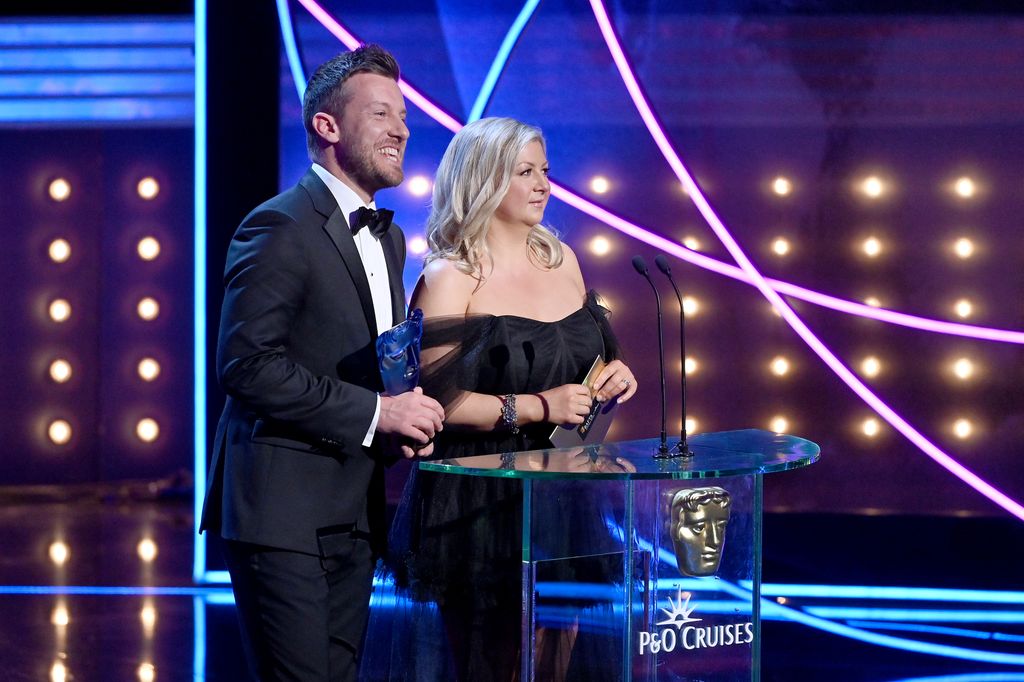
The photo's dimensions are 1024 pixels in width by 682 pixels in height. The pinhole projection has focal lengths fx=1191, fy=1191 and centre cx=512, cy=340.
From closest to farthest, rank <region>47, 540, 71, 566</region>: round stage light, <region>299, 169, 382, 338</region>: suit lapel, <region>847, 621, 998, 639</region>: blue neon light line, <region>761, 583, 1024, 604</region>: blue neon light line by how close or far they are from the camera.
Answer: <region>299, 169, 382, 338</region>: suit lapel
<region>847, 621, 998, 639</region>: blue neon light line
<region>761, 583, 1024, 604</region>: blue neon light line
<region>47, 540, 71, 566</region>: round stage light

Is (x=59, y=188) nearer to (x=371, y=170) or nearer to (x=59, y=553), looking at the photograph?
(x=59, y=553)

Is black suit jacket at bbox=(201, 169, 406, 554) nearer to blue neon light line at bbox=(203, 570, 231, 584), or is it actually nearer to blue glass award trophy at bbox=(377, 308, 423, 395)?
blue glass award trophy at bbox=(377, 308, 423, 395)

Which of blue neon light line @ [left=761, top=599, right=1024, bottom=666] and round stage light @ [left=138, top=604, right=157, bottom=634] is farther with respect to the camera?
round stage light @ [left=138, top=604, right=157, bottom=634]

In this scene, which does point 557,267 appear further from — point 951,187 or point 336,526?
point 951,187

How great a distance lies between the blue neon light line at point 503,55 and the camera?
5.28 metres

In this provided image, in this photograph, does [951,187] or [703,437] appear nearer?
[703,437]

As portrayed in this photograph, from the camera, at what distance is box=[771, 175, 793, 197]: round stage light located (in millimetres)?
5473

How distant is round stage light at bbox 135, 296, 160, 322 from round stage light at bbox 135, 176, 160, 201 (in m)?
0.65

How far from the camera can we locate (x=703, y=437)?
121 inches

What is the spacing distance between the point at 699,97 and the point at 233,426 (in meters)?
3.53

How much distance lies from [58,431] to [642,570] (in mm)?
5990

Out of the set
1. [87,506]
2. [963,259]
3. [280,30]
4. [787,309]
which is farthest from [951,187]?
[87,506]

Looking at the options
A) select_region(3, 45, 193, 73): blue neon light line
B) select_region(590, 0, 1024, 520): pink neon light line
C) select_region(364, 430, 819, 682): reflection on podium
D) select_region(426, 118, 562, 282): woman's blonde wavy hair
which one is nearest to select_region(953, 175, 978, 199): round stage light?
select_region(590, 0, 1024, 520): pink neon light line

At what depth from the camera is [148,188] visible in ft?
25.0
